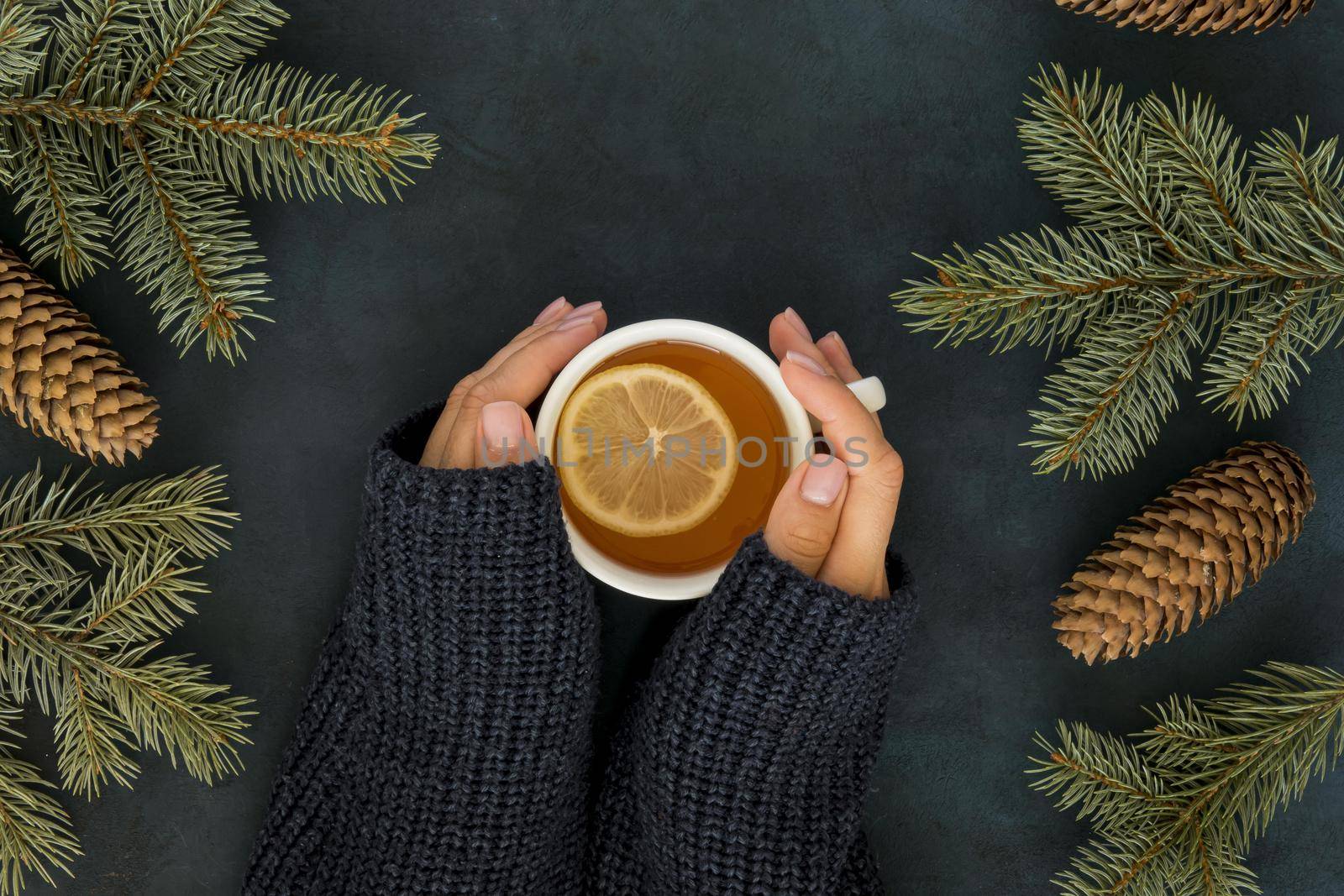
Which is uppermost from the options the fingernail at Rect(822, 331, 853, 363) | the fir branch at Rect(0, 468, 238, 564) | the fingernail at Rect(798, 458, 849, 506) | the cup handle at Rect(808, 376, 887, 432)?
the fingernail at Rect(822, 331, 853, 363)

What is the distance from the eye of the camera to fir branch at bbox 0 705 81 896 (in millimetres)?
806

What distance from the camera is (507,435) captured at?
0.74m

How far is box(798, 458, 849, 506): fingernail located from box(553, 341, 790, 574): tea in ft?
0.18

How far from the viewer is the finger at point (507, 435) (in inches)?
28.9

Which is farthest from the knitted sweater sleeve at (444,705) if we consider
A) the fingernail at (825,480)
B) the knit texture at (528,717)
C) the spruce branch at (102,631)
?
the fingernail at (825,480)

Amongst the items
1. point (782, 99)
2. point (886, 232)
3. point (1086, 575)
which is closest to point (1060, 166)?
point (886, 232)

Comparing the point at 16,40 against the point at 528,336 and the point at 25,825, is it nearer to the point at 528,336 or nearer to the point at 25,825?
the point at 528,336

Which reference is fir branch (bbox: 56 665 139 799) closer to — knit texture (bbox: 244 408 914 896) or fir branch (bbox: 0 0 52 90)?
knit texture (bbox: 244 408 914 896)

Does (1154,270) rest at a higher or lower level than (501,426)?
higher

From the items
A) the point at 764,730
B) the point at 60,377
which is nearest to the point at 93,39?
the point at 60,377

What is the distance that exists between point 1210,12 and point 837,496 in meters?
0.54

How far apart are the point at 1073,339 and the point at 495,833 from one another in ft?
2.55

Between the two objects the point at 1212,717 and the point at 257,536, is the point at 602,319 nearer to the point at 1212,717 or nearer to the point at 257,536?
the point at 257,536

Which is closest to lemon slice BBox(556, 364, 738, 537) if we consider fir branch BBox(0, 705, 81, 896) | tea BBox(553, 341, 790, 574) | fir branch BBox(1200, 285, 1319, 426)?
tea BBox(553, 341, 790, 574)
